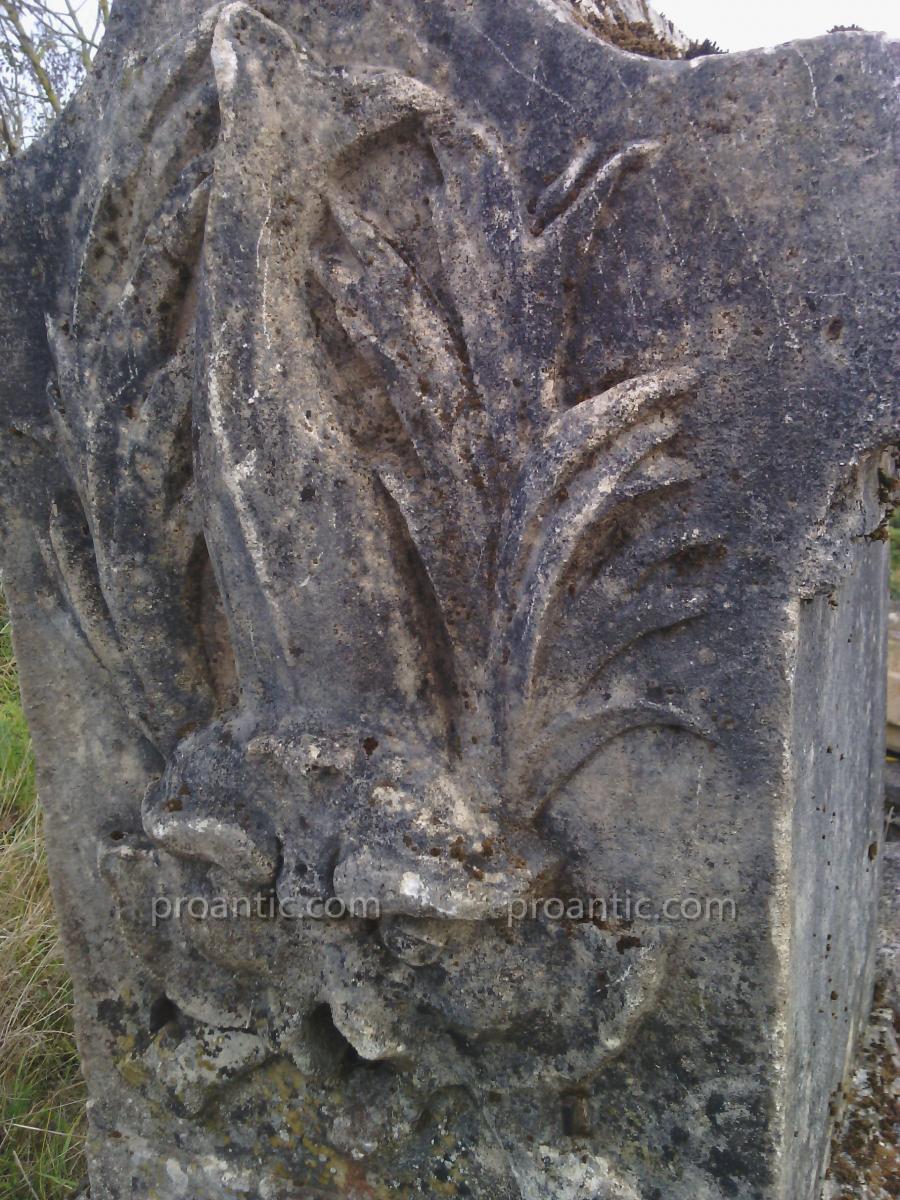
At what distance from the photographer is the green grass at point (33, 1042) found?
219cm

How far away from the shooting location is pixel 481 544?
1.30m

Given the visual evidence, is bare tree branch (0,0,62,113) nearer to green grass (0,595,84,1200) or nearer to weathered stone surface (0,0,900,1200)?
green grass (0,595,84,1200)

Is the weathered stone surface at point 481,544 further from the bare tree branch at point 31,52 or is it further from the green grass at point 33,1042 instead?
the bare tree branch at point 31,52

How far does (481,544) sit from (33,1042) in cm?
200

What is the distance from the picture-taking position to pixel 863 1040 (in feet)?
6.15

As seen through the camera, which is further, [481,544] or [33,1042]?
[33,1042]

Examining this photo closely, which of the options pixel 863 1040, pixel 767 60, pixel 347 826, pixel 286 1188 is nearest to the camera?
pixel 767 60

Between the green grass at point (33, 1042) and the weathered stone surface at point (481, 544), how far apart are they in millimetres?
912

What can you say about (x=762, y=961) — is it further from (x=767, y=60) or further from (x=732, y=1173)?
(x=767, y=60)

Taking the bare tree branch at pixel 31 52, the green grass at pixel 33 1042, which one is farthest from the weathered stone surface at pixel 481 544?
the bare tree branch at pixel 31 52

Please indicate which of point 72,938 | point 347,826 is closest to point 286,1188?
point 72,938

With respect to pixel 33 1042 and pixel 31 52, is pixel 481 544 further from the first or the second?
pixel 31 52

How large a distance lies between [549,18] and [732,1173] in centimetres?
148

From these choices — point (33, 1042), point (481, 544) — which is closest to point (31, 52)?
point (33, 1042)
